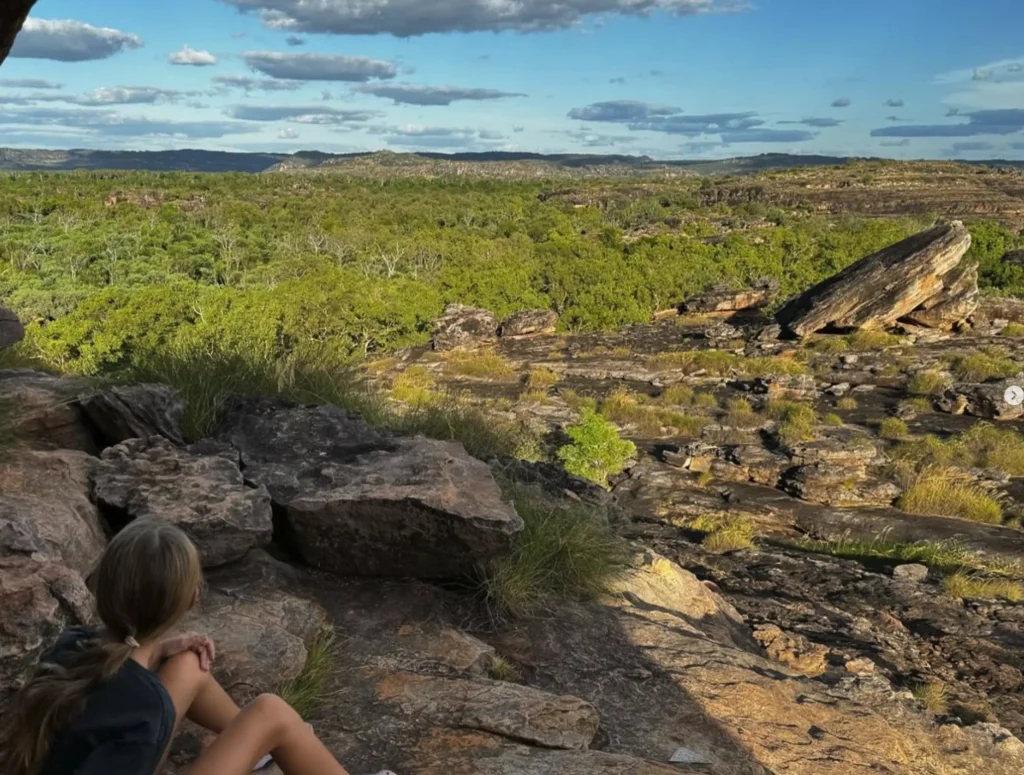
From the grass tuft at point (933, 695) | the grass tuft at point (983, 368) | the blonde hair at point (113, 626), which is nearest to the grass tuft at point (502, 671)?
the blonde hair at point (113, 626)

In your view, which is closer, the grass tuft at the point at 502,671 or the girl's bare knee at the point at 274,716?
the girl's bare knee at the point at 274,716

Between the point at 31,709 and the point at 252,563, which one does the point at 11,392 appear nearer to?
the point at 252,563

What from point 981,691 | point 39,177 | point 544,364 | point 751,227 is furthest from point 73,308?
point 39,177

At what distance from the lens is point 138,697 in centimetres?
247

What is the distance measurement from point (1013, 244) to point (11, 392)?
6117 cm

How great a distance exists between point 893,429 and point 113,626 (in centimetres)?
2422

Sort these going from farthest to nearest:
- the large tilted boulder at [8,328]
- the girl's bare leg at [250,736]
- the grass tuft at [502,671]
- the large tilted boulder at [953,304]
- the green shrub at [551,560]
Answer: the large tilted boulder at [953,304], the green shrub at [551,560], the large tilted boulder at [8,328], the grass tuft at [502,671], the girl's bare leg at [250,736]

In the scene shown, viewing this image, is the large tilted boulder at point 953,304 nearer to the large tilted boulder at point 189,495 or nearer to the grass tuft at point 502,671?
the grass tuft at point 502,671

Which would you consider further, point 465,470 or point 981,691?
point 981,691

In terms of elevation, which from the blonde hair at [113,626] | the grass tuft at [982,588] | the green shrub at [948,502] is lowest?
the green shrub at [948,502]

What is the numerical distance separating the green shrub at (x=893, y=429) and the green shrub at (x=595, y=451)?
7773 millimetres

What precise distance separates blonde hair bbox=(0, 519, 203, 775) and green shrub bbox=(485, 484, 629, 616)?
285 cm

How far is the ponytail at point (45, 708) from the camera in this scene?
92.4 inches

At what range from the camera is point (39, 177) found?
102 meters
